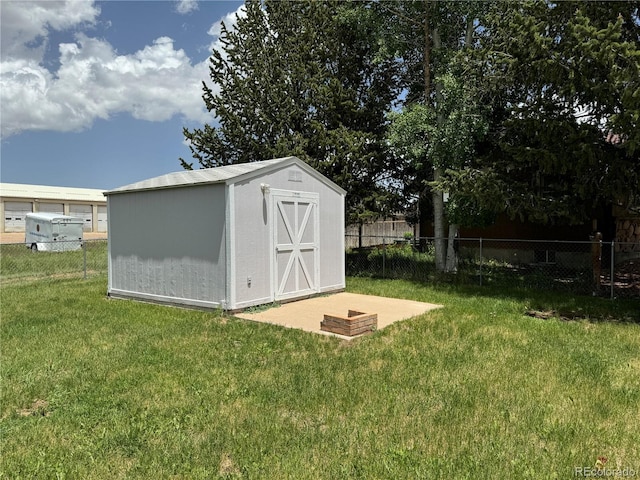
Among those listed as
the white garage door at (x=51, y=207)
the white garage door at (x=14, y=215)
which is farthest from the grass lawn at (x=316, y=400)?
the white garage door at (x=51, y=207)

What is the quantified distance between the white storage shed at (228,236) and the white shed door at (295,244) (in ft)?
0.07

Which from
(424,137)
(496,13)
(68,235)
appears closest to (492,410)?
(424,137)

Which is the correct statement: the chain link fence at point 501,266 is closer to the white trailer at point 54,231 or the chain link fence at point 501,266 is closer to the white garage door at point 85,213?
the white trailer at point 54,231

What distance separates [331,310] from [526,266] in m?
9.08

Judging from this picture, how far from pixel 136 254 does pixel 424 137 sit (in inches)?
325

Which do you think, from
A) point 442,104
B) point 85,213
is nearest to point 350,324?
point 442,104

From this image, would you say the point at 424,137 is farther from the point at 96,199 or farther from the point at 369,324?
the point at 96,199

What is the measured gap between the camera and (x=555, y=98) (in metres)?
9.20

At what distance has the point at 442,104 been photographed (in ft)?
36.9

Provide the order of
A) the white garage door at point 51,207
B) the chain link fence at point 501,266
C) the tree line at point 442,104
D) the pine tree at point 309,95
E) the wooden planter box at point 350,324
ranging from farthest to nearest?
the white garage door at point 51,207 < the pine tree at point 309,95 < the chain link fence at point 501,266 < the tree line at point 442,104 < the wooden planter box at point 350,324

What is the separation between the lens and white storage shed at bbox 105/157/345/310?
7637mm

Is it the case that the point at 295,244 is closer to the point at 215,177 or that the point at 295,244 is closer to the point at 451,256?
the point at 215,177

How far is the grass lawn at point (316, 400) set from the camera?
9.77ft

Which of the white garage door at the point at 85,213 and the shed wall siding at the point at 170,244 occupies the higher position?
the white garage door at the point at 85,213
